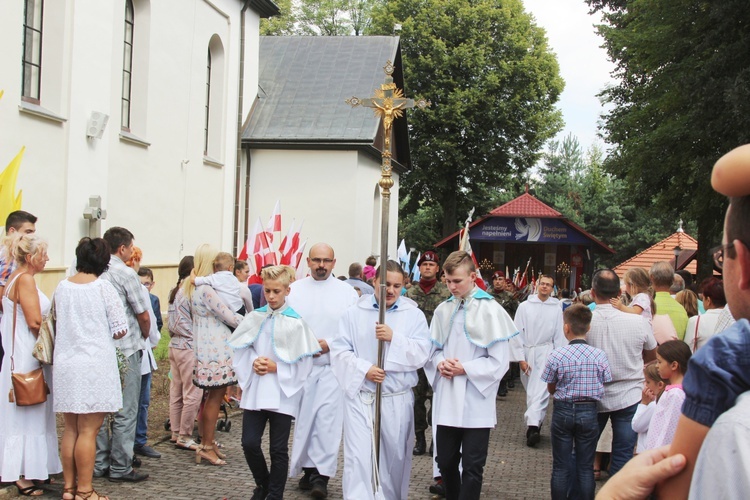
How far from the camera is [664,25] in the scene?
64.1ft

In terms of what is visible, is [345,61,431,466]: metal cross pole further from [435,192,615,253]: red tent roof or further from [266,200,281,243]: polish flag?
[435,192,615,253]: red tent roof

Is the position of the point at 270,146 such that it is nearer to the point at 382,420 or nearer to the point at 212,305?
the point at 212,305

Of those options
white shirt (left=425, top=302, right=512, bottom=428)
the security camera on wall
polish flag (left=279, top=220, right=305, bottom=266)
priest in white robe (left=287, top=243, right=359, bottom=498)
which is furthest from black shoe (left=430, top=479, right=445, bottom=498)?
the security camera on wall

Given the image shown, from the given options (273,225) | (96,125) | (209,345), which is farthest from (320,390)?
(96,125)

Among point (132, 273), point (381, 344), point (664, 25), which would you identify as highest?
point (664, 25)

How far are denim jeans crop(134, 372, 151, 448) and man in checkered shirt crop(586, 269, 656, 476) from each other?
421 cm

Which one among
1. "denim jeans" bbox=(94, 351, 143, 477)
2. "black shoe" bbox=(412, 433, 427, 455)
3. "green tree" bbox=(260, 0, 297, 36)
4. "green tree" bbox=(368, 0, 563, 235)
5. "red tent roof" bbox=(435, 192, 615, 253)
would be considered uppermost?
"green tree" bbox=(260, 0, 297, 36)

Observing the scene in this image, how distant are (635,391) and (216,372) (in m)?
3.81

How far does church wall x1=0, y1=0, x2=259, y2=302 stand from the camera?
44.1ft

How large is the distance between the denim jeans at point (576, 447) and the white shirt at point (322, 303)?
84.9 inches

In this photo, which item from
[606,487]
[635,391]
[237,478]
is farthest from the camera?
[237,478]

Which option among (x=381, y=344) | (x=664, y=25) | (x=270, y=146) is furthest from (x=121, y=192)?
(x=664, y=25)

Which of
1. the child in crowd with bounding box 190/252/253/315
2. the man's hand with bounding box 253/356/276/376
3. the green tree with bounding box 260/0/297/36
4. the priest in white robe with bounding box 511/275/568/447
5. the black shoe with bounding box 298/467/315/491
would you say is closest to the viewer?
the man's hand with bounding box 253/356/276/376

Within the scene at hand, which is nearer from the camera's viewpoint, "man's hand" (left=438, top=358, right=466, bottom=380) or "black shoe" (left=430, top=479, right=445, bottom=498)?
"man's hand" (left=438, top=358, right=466, bottom=380)
